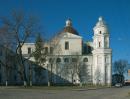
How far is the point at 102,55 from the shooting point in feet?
361

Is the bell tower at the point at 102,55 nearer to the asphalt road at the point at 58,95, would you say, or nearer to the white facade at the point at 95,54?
the white facade at the point at 95,54

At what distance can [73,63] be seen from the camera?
360 ft

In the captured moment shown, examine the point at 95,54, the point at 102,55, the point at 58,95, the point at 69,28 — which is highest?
the point at 69,28

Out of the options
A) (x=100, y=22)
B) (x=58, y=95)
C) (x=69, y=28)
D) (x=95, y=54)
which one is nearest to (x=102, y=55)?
(x=95, y=54)

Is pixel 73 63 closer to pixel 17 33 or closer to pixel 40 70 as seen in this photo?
pixel 40 70

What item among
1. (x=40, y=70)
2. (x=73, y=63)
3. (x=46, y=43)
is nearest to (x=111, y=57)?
(x=73, y=63)

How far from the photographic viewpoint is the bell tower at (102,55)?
359ft

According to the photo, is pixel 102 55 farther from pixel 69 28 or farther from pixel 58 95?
pixel 58 95

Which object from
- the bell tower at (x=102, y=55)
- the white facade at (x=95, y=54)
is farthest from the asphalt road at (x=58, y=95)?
the bell tower at (x=102, y=55)

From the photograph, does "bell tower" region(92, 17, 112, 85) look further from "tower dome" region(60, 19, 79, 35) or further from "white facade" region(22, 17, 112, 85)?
Result: "tower dome" region(60, 19, 79, 35)

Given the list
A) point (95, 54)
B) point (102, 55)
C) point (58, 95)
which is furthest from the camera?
point (95, 54)

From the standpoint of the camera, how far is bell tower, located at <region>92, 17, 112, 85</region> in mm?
109312

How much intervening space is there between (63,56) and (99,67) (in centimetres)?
1196

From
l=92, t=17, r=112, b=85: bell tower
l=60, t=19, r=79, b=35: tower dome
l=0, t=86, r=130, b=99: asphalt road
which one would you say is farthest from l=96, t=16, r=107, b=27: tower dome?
l=0, t=86, r=130, b=99: asphalt road
